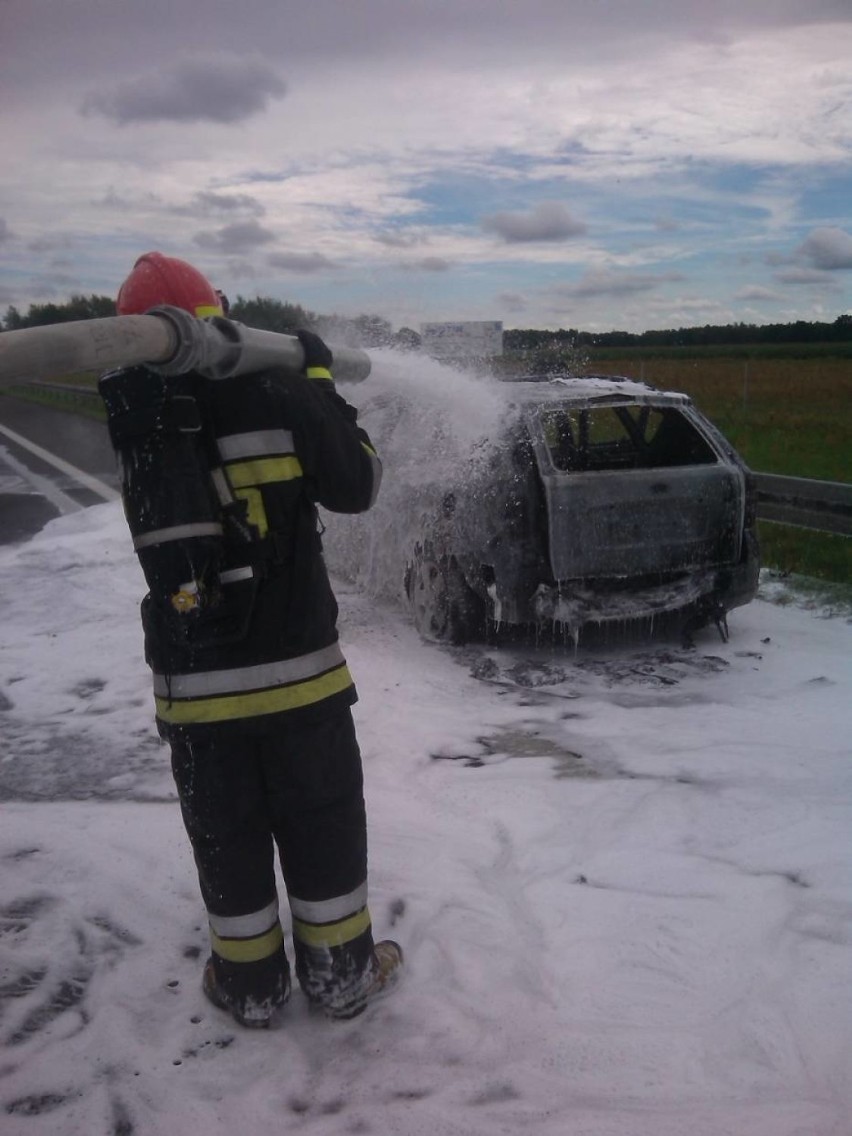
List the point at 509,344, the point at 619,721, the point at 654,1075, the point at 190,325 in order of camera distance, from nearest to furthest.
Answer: the point at 190,325 → the point at 654,1075 → the point at 619,721 → the point at 509,344

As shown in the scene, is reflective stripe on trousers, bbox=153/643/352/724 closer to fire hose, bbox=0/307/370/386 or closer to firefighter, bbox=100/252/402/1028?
firefighter, bbox=100/252/402/1028

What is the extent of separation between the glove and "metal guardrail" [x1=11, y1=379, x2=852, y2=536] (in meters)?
5.13

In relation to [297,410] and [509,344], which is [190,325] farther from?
[509,344]

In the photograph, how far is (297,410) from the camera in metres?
2.82

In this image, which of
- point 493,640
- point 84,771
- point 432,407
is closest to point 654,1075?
point 84,771

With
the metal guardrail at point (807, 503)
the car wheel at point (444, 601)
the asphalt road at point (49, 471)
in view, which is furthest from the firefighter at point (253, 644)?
the metal guardrail at point (807, 503)

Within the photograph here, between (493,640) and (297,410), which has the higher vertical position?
(297,410)

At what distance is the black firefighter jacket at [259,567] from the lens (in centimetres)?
276

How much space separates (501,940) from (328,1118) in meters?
0.92

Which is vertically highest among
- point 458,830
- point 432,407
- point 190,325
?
point 190,325

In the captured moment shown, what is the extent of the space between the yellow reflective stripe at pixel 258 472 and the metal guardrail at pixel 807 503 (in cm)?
538

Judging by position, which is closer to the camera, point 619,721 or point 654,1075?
point 654,1075

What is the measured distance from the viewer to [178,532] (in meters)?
2.62

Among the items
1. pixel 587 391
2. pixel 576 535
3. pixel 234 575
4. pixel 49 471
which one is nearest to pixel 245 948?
pixel 234 575
